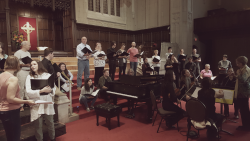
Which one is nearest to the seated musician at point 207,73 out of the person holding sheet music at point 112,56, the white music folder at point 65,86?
the person holding sheet music at point 112,56

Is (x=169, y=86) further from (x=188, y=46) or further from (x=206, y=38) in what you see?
(x=206, y=38)

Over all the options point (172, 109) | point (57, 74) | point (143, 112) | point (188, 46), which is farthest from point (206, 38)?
point (57, 74)

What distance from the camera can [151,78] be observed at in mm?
4477

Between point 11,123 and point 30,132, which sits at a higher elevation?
point 11,123

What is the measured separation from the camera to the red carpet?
3.50m

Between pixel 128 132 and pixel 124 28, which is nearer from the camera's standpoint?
pixel 128 132

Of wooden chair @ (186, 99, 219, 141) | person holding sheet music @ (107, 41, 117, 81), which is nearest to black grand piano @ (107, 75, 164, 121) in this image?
person holding sheet music @ (107, 41, 117, 81)

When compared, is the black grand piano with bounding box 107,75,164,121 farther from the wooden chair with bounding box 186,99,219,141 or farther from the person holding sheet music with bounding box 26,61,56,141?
the person holding sheet music with bounding box 26,61,56,141

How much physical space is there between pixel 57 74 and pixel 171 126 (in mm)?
2915

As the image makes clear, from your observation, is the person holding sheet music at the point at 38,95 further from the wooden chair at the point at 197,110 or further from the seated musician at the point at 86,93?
the wooden chair at the point at 197,110

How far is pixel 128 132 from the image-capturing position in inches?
150

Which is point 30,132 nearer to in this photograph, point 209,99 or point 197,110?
point 197,110

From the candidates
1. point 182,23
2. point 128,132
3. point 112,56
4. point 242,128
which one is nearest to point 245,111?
point 242,128

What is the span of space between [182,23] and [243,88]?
7.79 m
